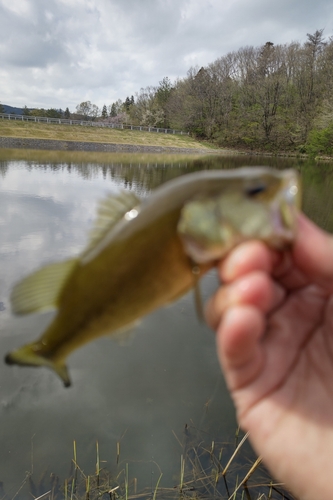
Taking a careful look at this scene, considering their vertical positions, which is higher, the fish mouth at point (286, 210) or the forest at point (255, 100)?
the forest at point (255, 100)

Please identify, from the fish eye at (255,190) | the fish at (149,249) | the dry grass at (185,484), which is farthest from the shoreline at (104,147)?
the fish eye at (255,190)

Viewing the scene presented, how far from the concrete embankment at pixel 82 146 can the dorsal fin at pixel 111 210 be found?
50.0m

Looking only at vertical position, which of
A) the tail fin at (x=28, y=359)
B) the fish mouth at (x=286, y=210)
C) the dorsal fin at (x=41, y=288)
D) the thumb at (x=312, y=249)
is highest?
the fish mouth at (x=286, y=210)

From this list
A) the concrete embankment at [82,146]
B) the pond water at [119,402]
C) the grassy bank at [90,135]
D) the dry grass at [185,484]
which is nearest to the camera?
the dry grass at [185,484]

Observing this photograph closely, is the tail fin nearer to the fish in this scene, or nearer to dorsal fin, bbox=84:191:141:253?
the fish

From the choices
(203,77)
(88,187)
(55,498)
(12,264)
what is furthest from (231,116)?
(55,498)

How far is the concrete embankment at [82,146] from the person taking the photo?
46.9m

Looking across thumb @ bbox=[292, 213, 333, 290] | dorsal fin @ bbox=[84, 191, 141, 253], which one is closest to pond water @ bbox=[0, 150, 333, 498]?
dorsal fin @ bbox=[84, 191, 141, 253]

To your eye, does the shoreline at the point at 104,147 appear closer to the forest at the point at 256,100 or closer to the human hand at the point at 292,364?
the forest at the point at 256,100

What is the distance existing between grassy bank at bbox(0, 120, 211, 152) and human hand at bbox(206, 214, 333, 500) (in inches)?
2115

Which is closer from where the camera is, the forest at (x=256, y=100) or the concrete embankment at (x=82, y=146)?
the concrete embankment at (x=82, y=146)

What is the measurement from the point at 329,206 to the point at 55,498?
19.0 metres

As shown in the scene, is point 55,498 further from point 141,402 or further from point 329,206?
point 329,206

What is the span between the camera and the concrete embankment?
46.9m
